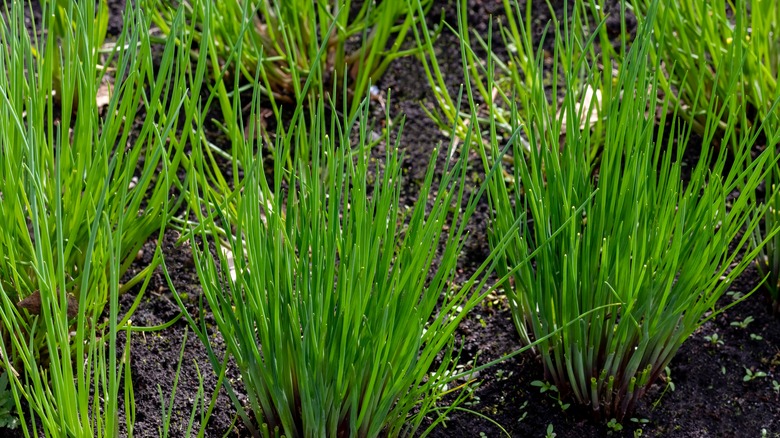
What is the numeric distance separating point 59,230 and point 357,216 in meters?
0.35

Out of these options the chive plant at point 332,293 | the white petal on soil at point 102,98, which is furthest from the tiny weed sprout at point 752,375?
the white petal on soil at point 102,98

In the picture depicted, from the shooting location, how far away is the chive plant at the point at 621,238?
4.30ft

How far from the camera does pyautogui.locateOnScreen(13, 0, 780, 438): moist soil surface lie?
1.53 metres

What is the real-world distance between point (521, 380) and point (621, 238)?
37 centimetres

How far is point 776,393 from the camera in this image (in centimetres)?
158

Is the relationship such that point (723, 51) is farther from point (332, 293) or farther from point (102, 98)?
point (102, 98)

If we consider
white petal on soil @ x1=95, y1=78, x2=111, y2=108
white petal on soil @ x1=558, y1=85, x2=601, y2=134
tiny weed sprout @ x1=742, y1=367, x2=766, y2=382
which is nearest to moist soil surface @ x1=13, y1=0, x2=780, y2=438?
tiny weed sprout @ x1=742, y1=367, x2=766, y2=382

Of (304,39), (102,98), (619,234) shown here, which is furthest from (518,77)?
(102,98)

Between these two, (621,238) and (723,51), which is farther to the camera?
(723,51)

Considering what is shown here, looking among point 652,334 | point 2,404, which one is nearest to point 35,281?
point 2,404

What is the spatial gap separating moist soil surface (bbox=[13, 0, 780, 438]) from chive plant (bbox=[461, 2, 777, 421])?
0.26ft

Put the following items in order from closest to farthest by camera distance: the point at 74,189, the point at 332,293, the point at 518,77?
1. the point at 332,293
2. the point at 74,189
3. the point at 518,77

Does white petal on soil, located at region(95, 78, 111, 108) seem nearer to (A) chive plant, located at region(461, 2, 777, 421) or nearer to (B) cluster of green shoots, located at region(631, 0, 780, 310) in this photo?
(A) chive plant, located at region(461, 2, 777, 421)

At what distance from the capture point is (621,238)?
133 cm
